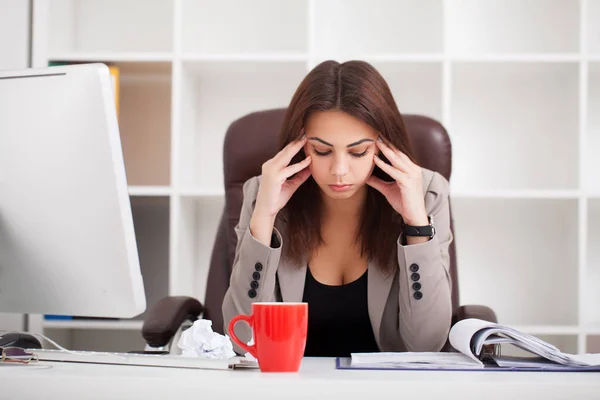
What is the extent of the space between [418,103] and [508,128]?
0.34 m

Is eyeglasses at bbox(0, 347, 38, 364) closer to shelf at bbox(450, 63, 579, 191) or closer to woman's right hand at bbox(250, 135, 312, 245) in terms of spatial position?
woman's right hand at bbox(250, 135, 312, 245)

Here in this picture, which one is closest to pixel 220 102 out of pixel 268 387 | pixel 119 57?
pixel 119 57

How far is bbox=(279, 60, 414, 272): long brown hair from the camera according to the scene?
5.18 ft

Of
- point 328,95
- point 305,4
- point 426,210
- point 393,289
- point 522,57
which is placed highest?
point 305,4

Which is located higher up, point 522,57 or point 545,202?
point 522,57

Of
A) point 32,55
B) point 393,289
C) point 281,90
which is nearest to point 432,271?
point 393,289

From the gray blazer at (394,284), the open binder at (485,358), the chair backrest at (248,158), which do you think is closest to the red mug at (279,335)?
the open binder at (485,358)

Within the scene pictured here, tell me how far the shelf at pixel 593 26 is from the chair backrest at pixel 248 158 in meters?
1.08

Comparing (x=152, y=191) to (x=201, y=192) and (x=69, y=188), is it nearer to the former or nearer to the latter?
(x=201, y=192)

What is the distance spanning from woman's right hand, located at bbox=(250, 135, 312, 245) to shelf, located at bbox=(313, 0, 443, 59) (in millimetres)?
1102

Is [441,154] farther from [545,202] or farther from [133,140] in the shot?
[133,140]

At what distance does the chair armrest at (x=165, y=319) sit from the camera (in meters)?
1.54

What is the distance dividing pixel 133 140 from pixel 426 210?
4.43ft

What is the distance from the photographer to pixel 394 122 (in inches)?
63.7
